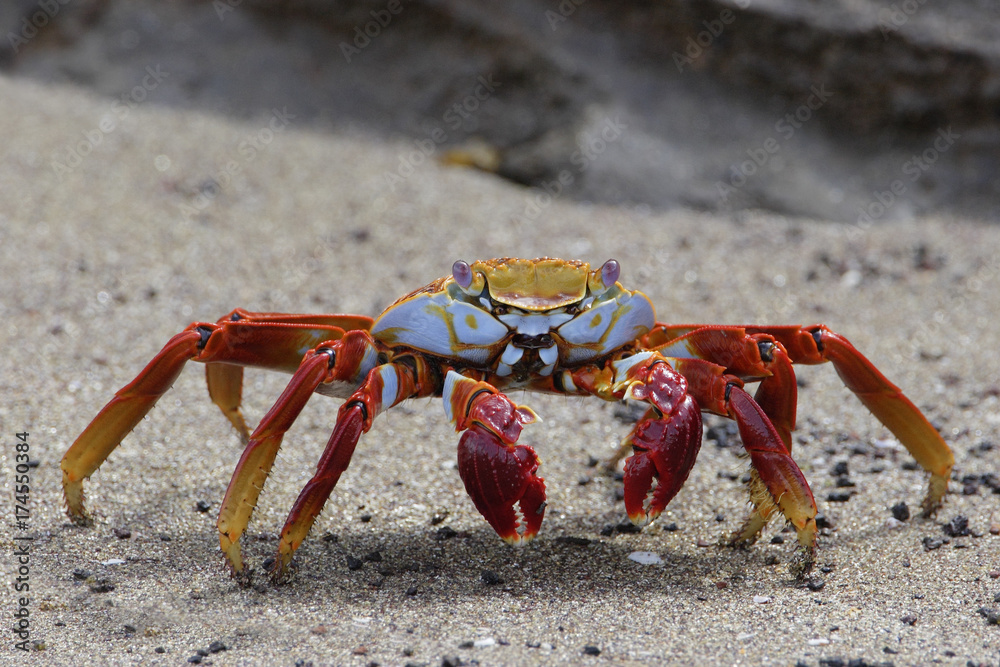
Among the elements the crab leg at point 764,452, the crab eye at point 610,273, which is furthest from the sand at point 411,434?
the crab eye at point 610,273

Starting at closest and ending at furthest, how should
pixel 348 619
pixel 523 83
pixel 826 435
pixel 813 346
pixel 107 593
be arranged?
pixel 348 619, pixel 107 593, pixel 813 346, pixel 826 435, pixel 523 83

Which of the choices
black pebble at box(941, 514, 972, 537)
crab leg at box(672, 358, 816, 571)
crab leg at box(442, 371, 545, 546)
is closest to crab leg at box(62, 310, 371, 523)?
crab leg at box(442, 371, 545, 546)

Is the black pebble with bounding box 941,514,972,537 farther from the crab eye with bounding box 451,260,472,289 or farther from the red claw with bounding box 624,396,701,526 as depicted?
the crab eye with bounding box 451,260,472,289

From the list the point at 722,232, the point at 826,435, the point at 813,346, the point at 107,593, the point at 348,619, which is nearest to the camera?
the point at 348,619

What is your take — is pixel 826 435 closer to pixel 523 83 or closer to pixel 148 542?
pixel 148 542

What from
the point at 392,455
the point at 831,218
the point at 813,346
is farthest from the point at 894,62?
the point at 392,455

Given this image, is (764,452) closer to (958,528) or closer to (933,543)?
(933,543)

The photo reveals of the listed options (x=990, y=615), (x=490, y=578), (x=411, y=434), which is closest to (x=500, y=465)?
(x=490, y=578)
